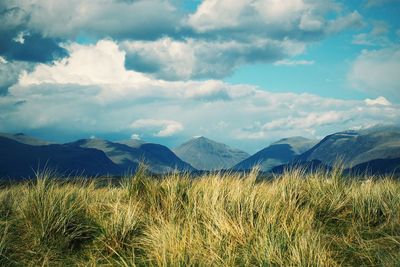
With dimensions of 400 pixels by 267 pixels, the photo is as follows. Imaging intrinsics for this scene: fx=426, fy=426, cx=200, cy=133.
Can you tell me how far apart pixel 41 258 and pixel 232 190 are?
4.19m

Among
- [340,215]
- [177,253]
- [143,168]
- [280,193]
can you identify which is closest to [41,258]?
[177,253]

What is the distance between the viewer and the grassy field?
6090 mm

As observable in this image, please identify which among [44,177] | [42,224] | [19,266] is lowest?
[19,266]

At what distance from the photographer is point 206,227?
751 cm

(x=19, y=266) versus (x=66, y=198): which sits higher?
(x=66, y=198)

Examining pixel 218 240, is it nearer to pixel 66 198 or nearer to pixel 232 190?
pixel 232 190

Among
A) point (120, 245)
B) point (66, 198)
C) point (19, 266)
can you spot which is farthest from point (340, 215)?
point (19, 266)

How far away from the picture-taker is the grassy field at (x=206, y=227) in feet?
20.0

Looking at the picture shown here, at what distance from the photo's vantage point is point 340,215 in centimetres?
948

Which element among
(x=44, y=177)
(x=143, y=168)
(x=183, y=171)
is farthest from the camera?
(x=183, y=171)

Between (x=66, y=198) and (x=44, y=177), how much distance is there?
1.21 metres

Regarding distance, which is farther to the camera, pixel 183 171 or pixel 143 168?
pixel 183 171

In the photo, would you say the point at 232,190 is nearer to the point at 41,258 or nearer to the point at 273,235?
the point at 273,235

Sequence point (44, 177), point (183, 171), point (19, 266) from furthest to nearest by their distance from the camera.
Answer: point (183, 171)
point (44, 177)
point (19, 266)
